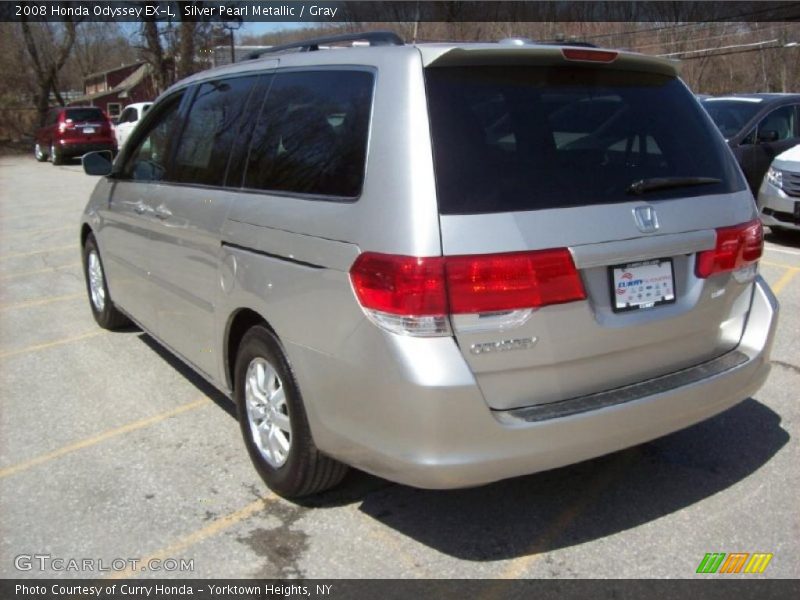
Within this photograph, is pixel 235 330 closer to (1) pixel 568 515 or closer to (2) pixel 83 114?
(1) pixel 568 515

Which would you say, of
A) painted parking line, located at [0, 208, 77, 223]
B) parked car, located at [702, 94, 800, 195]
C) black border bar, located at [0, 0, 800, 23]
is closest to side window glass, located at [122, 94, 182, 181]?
parked car, located at [702, 94, 800, 195]

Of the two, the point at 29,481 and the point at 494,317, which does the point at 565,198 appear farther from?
the point at 29,481

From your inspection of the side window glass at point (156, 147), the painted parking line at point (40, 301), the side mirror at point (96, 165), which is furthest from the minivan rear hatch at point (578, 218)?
the painted parking line at point (40, 301)

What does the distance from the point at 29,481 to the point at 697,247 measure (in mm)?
3163

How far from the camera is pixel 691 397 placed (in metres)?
3.08

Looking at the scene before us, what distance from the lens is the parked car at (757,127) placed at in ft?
33.2

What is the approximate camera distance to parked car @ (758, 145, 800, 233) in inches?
352

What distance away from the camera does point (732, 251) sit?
323cm

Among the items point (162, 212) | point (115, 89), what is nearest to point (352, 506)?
point (162, 212)

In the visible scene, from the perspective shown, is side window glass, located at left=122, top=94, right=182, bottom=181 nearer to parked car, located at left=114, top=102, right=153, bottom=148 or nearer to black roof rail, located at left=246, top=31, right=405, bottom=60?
black roof rail, located at left=246, top=31, right=405, bottom=60

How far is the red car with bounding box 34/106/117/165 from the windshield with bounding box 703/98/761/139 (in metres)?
20.0

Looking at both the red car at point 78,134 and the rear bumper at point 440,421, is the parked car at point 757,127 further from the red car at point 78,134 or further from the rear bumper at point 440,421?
the red car at point 78,134

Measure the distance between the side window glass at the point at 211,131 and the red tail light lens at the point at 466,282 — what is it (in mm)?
1504

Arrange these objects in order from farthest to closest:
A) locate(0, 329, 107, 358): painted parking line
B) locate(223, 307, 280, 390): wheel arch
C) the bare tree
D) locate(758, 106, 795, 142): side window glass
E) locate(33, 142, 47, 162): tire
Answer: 1. the bare tree
2. locate(33, 142, 47, 162): tire
3. locate(758, 106, 795, 142): side window glass
4. locate(0, 329, 107, 358): painted parking line
5. locate(223, 307, 280, 390): wheel arch
